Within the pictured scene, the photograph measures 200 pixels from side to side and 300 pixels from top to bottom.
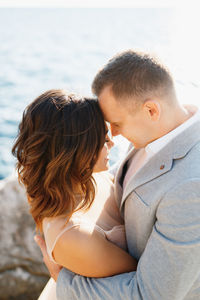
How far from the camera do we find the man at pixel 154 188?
5.08 feet

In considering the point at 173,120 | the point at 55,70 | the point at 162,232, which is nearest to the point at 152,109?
the point at 173,120

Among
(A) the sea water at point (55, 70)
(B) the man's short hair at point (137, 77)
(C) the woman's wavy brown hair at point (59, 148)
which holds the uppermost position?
(B) the man's short hair at point (137, 77)

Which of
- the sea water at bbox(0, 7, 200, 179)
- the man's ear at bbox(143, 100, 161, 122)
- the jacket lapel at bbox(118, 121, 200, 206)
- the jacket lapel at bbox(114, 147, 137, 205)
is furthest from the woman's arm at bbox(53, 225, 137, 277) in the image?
the sea water at bbox(0, 7, 200, 179)

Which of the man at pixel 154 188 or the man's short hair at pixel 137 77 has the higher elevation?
the man's short hair at pixel 137 77

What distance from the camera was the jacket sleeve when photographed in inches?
59.9

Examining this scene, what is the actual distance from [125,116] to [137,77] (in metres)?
0.25

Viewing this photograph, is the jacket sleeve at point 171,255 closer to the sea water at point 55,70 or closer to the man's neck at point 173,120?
the man's neck at point 173,120

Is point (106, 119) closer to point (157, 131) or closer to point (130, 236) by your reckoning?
point (157, 131)

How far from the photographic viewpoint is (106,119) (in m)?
2.01

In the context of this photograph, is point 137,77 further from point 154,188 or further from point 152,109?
point 154,188

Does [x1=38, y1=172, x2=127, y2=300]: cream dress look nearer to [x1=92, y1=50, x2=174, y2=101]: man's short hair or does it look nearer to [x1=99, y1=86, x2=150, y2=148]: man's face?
[x1=99, y1=86, x2=150, y2=148]: man's face

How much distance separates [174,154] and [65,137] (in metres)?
0.62

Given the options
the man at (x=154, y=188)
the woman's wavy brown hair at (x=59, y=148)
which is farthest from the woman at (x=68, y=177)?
the man at (x=154, y=188)

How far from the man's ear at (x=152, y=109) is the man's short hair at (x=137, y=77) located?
5cm
